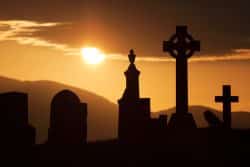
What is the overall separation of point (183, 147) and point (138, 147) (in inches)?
63.3

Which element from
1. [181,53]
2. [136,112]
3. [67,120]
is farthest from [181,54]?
[67,120]

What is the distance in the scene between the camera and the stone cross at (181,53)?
24.2 meters

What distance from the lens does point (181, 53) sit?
2448cm

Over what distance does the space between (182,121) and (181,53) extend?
107 inches

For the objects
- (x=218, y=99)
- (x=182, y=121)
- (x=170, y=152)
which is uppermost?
(x=218, y=99)

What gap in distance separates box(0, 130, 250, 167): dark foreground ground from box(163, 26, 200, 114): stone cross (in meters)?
2.22

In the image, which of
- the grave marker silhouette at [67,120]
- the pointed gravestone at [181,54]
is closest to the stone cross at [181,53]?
the pointed gravestone at [181,54]

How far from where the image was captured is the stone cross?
2417 centimetres

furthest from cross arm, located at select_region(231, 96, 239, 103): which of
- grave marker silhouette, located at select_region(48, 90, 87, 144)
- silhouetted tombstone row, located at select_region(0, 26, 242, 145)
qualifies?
grave marker silhouette, located at select_region(48, 90, 87, 144)

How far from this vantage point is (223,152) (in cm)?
2111

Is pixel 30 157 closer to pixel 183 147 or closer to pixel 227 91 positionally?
pixel 183 147

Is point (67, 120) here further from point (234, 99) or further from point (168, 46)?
point (234, 99)

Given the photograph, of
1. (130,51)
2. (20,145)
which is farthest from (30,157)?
(130,51)

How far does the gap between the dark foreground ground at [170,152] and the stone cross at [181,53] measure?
2.22m
